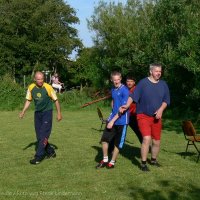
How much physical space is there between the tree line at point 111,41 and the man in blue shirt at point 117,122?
338 inches

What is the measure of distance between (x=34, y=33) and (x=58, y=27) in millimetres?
3163

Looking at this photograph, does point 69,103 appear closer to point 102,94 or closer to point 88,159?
point 102,94

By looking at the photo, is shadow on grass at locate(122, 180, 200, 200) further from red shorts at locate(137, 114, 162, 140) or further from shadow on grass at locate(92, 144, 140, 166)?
shadow on grass at locate(92, 144, 140, 166)

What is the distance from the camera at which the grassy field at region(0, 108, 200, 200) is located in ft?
22.2

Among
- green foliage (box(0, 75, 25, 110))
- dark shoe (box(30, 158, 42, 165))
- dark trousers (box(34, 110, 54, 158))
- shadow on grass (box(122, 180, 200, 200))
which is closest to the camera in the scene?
shadow on grass (box(122, 180, 200, 200))

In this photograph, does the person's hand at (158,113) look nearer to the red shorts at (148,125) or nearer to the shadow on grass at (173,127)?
the red shorts at (148,125)

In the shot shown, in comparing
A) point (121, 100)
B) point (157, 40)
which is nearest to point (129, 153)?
point (121, 100)

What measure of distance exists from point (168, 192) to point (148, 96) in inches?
78.5

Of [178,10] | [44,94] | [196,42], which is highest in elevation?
[178,10]

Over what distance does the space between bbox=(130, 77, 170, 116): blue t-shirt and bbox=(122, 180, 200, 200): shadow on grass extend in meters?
1.46

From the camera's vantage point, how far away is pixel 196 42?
55.1ft

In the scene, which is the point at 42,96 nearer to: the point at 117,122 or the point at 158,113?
the point at 117,122

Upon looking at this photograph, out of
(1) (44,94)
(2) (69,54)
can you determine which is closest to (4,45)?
(2) (69,54)

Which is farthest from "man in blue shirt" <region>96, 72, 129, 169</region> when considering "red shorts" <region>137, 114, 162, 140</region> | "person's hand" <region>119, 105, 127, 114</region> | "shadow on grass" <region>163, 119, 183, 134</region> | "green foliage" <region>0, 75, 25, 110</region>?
"green foliage" <region>0, 75, 25, 110</region>
